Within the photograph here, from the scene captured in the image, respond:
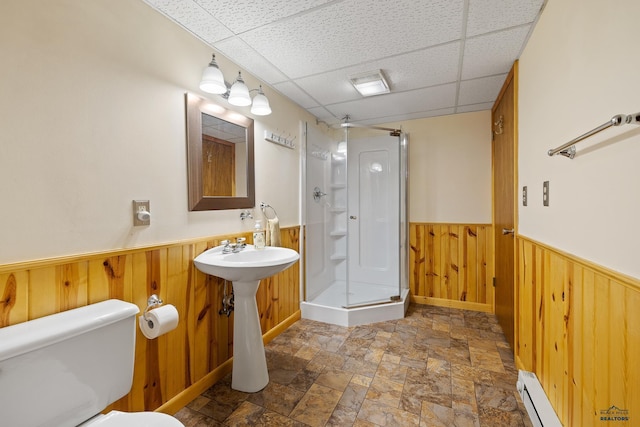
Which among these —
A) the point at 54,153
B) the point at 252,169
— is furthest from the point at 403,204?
the point at 54,153

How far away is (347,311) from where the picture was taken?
2.51m

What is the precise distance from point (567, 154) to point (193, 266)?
1912mm

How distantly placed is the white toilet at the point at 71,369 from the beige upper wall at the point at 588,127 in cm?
157

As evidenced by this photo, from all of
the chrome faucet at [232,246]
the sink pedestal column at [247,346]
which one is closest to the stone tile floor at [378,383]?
the sink pedestal column at [247,346]

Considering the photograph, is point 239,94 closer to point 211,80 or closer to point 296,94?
point 211,80

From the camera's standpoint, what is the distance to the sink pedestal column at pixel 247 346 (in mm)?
1635

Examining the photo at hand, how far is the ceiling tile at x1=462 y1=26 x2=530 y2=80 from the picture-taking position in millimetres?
1588

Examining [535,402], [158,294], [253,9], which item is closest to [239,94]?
[253,9]

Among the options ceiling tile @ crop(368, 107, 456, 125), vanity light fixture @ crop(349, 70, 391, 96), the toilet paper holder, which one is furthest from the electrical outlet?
ceiling tile @ crop(368, 107, 456, 125)

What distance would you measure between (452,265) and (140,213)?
9.64ft

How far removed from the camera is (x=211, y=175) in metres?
1.71

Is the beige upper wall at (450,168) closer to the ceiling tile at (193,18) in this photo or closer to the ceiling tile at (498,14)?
the ceiling tile at (498,14)

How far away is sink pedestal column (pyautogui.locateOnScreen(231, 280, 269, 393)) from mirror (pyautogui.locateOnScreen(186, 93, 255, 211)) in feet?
1.89

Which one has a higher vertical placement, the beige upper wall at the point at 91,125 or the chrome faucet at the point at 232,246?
A: the beige upper wall at the point at 91,125
